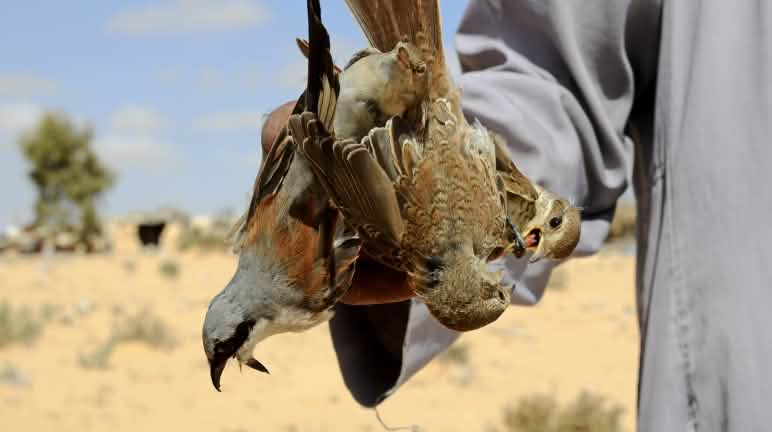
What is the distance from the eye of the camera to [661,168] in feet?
6.86

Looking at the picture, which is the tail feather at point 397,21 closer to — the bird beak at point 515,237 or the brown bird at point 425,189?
the brown bird at point 425,189

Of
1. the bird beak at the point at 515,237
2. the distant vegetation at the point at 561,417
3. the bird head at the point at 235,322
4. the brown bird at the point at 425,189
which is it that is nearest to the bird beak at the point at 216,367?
the bird head at the point at 235,322

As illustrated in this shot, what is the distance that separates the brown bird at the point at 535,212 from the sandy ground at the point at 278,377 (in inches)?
229

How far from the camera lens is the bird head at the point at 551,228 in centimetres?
172

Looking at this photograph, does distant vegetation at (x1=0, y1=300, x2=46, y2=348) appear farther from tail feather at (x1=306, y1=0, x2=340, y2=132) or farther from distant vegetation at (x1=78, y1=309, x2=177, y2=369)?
tail feather at (x1=306, y1=0, x2=340, y2=132)

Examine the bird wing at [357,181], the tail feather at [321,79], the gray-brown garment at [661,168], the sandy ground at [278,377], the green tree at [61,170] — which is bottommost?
the green tree at [61,170]

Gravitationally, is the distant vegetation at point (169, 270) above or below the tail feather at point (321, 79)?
below

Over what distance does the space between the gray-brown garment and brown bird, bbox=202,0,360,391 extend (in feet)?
1.67

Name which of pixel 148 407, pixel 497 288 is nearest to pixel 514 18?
pixel 497 288

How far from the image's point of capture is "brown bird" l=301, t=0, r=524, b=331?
1431 mm

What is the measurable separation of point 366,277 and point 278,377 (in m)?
7.67

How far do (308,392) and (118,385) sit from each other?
1792 mm

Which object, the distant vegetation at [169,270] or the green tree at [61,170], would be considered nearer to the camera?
the distant vegetation at [169,270]

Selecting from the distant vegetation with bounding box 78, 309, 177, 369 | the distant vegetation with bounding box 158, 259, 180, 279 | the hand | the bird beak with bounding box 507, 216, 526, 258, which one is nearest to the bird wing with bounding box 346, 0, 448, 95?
the hand
